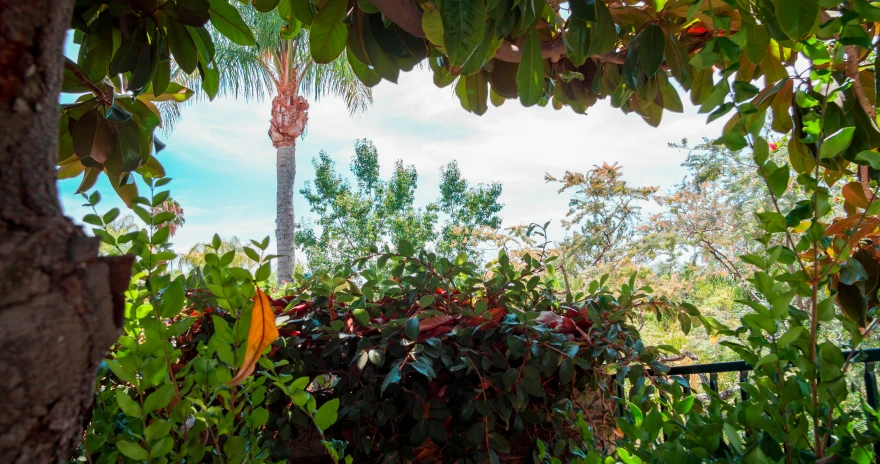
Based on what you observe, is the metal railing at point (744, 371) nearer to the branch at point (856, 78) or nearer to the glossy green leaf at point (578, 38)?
the branch at point (856, 78)

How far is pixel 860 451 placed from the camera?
1.32 ft

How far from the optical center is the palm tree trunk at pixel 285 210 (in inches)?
363

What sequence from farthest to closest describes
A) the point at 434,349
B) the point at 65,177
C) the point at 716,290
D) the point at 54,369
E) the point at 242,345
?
the point at 716,290 < the point at 65,177 < the point at 434,349 < the point at 242,345 < the point at 54,369

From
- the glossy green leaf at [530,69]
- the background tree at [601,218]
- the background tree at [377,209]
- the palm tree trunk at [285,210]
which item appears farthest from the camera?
the background tree at [377,209]

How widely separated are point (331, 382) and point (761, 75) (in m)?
1.25

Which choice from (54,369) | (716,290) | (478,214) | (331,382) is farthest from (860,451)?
(478,214)

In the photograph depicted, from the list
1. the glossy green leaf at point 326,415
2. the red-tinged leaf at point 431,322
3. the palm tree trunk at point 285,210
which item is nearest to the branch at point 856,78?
the red-tinged leaf at point 431,322

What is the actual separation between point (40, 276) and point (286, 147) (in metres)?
10.4

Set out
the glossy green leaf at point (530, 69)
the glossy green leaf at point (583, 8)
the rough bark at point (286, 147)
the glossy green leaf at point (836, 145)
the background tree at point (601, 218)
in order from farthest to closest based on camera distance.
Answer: the rough bark at point (286, 147)
the background tree at point (601, 218)
the glossy green leaf at point (530, 69)
the glossy green leaf at point (583, 8)
the glossy green leaf at point (836, 145)

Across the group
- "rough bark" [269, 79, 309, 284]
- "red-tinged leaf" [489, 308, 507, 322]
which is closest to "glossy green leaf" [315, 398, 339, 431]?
"red-tinged leaf" [489, 308, 507, 322]

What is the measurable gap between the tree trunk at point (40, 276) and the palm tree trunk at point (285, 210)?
9.05 metres

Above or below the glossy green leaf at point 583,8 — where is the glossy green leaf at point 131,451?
below

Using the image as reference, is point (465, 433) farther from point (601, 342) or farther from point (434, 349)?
point (601, 342)

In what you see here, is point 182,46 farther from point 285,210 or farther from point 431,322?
point 285,210
